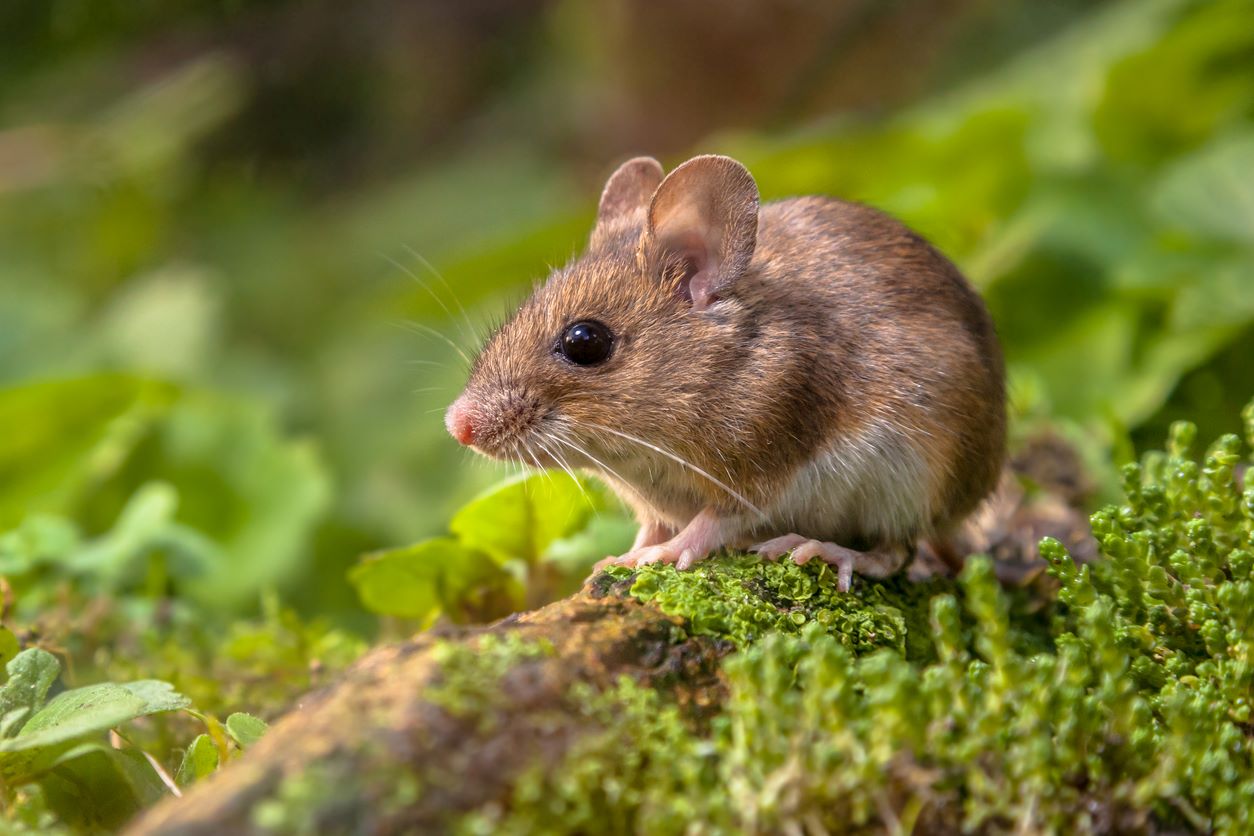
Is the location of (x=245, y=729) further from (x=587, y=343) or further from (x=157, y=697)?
(x=587, y=343)

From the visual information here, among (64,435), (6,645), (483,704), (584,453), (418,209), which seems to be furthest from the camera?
(418,209)

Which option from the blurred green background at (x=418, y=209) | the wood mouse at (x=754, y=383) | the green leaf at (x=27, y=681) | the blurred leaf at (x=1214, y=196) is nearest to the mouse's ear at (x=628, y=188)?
the blurred green background at (x=418, y=209)

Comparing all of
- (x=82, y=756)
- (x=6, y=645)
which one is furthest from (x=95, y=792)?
(x=6, y=645)

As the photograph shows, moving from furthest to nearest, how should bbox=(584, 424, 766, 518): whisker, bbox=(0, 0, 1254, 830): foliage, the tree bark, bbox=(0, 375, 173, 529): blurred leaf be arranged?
bbox=(0, 375, 173, 529): blurred leaf → bbox=(584, 424, 766, 518): whisker → bbox=(0, 0, 1254, 830): foliage → the tree bark

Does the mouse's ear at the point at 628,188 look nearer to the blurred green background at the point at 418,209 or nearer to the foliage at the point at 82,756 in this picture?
the blurred green background at the point at 418,209

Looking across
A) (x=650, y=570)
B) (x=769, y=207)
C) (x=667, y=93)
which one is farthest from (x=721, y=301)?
(x=667, y=93)

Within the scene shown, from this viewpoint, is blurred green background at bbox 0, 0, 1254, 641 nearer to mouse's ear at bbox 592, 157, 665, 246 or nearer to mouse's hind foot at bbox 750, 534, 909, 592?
mouse's ear at bbox 592, 157, 665, 246

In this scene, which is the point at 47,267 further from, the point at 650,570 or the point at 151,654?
the point at 650,570

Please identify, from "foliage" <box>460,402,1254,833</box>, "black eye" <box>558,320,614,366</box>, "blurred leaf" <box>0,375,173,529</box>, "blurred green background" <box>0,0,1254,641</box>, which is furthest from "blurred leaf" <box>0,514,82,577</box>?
"foliage" <box>460,402,1254,833</box>
